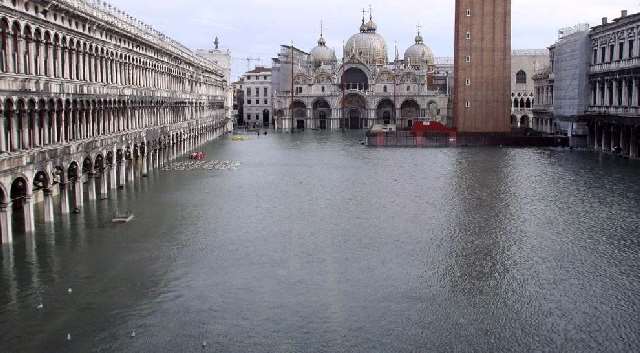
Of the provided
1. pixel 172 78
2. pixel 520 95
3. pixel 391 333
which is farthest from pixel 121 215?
pixel 520 95

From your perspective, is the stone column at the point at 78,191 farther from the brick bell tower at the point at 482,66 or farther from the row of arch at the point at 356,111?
the row of arch at the point at 356,111

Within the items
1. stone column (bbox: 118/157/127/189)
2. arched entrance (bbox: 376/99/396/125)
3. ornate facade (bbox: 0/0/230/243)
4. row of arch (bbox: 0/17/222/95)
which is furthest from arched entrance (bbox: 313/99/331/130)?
stone column (bbox: 118/157/127/189)

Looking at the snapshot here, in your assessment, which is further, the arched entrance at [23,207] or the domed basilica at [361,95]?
the domed basilica at [361,95]

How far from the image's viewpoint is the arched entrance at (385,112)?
124 meters

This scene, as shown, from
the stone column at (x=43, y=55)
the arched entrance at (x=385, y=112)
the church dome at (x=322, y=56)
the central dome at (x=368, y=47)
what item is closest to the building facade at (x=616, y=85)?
the stone column at (x=43, y=55)

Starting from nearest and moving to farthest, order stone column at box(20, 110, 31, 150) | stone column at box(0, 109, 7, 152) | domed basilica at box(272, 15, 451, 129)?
stone column at box(0, 109, 7, 152)
stone column at box(20, 110, 31, 150)
domed basilica at box(272, 15, 451, 129)

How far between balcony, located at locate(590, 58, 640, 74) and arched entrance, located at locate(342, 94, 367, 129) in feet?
199

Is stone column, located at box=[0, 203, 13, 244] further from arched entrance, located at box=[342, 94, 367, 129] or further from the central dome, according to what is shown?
the central dome

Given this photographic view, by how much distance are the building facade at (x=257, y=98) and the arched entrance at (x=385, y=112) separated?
82.3 ft

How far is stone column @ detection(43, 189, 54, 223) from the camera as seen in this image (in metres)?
29.3

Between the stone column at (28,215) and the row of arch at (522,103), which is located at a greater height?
the row of arch at (522,103)

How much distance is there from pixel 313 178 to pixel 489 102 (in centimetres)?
4055

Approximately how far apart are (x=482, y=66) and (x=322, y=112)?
49.2 metres

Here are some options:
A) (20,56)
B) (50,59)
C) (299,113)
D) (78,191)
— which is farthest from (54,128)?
(299,113)
